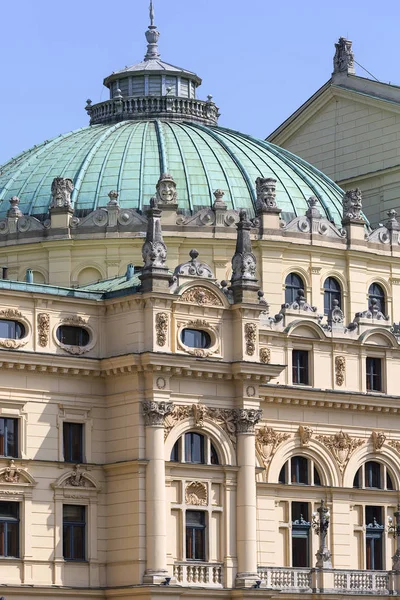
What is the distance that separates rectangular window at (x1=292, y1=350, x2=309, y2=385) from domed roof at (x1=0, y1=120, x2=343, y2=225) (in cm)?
1162

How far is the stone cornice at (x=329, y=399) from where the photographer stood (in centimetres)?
8675

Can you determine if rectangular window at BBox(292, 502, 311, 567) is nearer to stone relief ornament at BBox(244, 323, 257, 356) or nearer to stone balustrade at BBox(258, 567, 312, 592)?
stone balustrade at BBox(258, 567, 312, 592)

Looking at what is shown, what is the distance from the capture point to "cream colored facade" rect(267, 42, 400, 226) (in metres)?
109

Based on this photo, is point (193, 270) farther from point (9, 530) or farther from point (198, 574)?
point (9, 530)

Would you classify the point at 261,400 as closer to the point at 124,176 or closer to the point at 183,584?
the point at 183,584

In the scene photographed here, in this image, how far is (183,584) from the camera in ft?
261

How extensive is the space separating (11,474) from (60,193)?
22.1 metres

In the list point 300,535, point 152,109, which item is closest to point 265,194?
point 152,109

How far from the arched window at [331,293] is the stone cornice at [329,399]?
928 centimetres

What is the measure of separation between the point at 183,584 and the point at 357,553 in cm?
1172

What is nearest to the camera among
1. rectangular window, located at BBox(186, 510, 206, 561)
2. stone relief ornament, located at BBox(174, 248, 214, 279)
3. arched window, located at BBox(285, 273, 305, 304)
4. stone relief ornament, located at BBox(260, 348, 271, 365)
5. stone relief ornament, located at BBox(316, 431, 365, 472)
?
rectangular window, located at BBox(186, 510, 206, 561)

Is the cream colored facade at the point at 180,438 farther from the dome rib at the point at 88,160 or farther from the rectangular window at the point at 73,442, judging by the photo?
the dome rib at the point at 88,160

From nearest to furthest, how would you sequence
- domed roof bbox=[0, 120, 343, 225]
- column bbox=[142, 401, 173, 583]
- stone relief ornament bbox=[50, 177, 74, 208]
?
1. column bbox=[142, 401, 173, 583]
2. stone relief ornament bbox=[50, 177, 74, 208]
3. domed roof bbox=[0, 120, 343, 225]

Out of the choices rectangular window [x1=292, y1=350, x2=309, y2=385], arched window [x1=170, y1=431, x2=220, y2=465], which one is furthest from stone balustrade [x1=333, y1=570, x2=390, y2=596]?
rectangular window [x1=292, y1=350, x2=309, y2=385]
